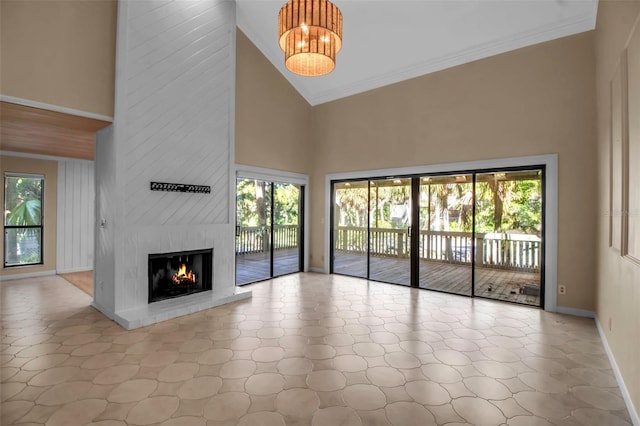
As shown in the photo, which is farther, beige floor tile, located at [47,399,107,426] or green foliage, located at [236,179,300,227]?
green foliage, located at [236,179,300,227]

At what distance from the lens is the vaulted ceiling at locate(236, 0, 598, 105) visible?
412 cm

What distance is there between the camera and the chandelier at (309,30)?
292 cm

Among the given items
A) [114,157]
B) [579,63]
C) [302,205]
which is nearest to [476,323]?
[579,63]

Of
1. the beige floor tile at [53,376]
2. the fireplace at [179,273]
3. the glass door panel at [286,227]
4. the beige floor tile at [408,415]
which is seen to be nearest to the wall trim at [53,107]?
the fireplace at [179,273]

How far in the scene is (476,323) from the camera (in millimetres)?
3877

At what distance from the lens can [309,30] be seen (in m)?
3.08

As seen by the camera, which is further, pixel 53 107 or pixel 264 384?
pixel 53 107

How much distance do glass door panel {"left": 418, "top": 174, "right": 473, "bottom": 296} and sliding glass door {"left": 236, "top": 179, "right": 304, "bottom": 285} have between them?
2.76 m

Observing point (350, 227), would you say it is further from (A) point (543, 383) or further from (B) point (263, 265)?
(A) point (543, 383)

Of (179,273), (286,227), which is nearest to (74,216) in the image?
(179,273)

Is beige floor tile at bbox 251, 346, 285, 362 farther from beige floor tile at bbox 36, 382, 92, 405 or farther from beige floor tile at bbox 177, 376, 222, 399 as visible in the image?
beige floor tile at bbox 36, 382, 92, 405

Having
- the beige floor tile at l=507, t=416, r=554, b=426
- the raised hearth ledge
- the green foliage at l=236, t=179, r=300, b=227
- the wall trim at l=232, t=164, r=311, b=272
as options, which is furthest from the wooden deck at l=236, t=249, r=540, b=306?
the beige floor tile at l=507, t=416, r=554, b=426

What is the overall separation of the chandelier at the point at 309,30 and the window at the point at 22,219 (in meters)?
6.42

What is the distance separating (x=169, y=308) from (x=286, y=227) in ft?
10.7
